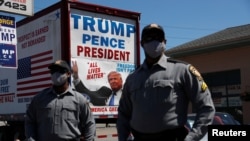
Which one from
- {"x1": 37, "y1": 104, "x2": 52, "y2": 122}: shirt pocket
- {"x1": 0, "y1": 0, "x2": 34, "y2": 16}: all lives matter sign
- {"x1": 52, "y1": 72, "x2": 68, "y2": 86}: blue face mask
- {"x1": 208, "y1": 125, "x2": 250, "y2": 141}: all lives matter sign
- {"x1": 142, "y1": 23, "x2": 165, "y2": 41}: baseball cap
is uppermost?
{"x1": 0, "y1": 0, "x2": 34, "y2": 16}: all lives matter sign

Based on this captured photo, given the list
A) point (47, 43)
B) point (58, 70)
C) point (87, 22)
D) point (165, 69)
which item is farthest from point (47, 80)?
point (165, 69)

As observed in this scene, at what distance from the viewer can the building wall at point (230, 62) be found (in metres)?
23.3

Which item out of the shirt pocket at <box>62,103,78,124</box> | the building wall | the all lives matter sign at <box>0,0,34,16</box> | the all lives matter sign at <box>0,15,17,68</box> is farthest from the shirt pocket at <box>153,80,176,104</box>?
the building wall

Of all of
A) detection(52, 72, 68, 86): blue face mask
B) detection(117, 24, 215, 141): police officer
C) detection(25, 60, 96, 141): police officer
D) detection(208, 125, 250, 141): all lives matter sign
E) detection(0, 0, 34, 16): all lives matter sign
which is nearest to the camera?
detection(117, 24, 215, 141): police officer

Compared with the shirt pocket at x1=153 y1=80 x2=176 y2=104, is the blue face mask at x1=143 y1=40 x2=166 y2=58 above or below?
above

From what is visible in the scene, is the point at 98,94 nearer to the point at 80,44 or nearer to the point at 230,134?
the point at 80,44

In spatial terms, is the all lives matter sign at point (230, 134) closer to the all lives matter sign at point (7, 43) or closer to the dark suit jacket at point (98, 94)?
the dark suit jacket at point (98, 94)

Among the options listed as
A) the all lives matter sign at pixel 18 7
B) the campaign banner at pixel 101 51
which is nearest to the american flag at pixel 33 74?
the campaign banner at pixel 101 51

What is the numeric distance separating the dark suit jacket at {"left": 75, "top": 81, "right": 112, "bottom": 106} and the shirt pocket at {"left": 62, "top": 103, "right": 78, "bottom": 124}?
129 inches

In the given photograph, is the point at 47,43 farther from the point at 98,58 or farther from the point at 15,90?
the point at 15,90

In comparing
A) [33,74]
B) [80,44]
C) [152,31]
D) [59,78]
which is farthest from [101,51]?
[152,31]

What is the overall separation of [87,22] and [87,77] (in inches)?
39.6

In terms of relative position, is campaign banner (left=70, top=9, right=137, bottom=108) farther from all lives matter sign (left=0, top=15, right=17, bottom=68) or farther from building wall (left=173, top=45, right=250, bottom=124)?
building wall (left=173, top=45, right=250, bottom=124)

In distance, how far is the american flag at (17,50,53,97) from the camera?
859cm
